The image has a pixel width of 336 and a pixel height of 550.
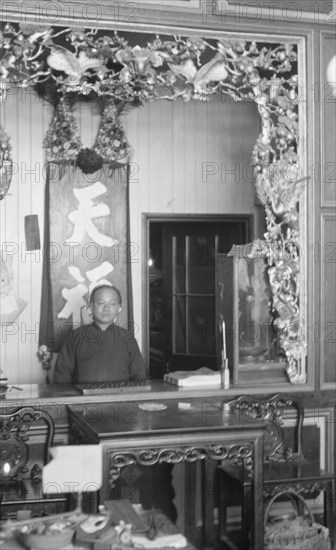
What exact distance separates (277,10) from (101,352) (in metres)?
2.78

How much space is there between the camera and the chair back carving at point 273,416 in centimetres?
525

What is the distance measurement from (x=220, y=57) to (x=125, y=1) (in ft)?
2.43

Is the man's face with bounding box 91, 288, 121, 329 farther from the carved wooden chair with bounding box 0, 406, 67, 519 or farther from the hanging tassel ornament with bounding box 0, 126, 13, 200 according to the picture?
the carved wooden chair with bounding box 0, 406, 67, 519

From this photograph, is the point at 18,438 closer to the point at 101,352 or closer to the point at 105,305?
the point at 101,352

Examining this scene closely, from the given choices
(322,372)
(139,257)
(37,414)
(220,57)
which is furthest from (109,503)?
(139,257)

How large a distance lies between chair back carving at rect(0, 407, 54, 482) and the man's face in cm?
139

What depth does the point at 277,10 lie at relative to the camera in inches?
228

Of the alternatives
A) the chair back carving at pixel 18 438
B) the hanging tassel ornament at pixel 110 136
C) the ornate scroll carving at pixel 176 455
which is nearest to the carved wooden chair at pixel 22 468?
the chair back carving at pixel 18 438

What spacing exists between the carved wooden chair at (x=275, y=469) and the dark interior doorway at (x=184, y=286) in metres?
2.13

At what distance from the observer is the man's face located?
6.24m

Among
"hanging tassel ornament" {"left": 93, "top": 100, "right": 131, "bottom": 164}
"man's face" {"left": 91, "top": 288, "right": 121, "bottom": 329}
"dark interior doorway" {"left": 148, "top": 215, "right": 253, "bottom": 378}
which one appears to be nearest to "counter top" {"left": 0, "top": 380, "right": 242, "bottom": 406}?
"man's face" {"left": 91, "top": 288, "right": 121, "bottom": 329}

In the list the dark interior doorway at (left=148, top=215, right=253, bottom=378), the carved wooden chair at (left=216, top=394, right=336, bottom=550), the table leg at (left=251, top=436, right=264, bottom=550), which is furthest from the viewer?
the dark interior doorway at (left=148, top=215, right=253, bottom=378)

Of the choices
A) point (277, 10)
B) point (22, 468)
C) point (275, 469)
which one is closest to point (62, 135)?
point (277, 10)

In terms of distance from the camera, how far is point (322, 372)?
595 centimetres
